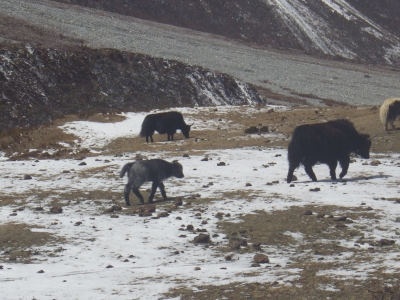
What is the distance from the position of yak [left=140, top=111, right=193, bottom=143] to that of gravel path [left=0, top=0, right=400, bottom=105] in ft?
112

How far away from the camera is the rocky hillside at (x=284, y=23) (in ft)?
394

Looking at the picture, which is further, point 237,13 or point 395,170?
point 237,13

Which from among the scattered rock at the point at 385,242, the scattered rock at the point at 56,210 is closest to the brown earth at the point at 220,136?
the scattered rock at the point at 56,210

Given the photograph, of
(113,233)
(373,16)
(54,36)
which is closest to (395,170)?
(113,233)

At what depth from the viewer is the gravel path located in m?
72.9

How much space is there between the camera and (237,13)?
131000 mm

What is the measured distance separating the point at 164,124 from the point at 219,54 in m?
55.5

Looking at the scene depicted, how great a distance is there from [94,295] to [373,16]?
15712 cm

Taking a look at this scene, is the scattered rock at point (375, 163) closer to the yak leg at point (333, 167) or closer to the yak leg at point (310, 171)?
the yak leg at point (333, 167)

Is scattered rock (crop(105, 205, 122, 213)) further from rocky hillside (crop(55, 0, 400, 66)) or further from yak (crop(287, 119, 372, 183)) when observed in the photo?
rocky hillside (crop(55, 0, 400, 66))

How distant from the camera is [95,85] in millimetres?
54438

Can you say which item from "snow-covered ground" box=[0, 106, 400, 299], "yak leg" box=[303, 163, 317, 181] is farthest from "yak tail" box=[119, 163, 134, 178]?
"yak leg" box=[303, 163, 317, 181]

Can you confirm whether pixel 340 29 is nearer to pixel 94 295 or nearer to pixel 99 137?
pixel 99 137

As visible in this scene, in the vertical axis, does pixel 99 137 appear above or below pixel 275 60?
below
